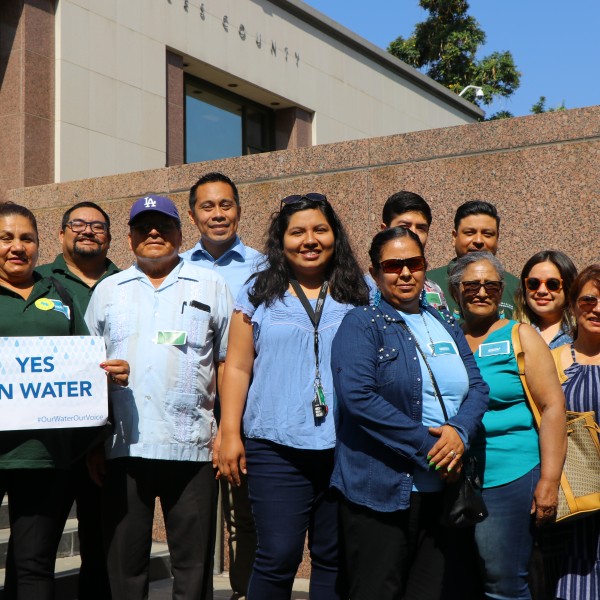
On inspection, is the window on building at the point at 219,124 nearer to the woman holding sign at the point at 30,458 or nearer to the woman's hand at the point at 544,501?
the woman holding sign at the point at 30,458

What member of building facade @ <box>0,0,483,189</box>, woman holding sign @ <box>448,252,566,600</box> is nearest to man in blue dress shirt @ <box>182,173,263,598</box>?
woman holding sign @ <box>448,252,566,600</box>

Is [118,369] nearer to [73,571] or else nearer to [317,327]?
[317,327]

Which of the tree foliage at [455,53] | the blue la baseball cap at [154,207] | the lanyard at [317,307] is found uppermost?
the tree foliage at [455,53]

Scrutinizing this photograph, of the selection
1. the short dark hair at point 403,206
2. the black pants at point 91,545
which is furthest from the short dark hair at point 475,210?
the black pants at point 91,545

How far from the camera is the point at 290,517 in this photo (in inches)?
137

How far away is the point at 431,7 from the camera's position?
30.7m

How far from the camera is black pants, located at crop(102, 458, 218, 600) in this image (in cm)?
375

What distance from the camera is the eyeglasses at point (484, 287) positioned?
376cm

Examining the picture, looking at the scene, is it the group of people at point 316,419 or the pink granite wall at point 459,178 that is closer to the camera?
the group of people at point 316,419

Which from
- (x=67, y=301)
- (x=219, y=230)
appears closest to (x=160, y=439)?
(x=67, y=301)

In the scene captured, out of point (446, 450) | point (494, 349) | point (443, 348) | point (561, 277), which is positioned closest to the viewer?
point (446, 450)

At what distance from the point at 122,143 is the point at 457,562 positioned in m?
12.2

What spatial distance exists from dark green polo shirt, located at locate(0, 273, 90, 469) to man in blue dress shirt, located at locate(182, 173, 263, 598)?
3.03 feet

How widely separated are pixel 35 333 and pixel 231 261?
1.21 metres
